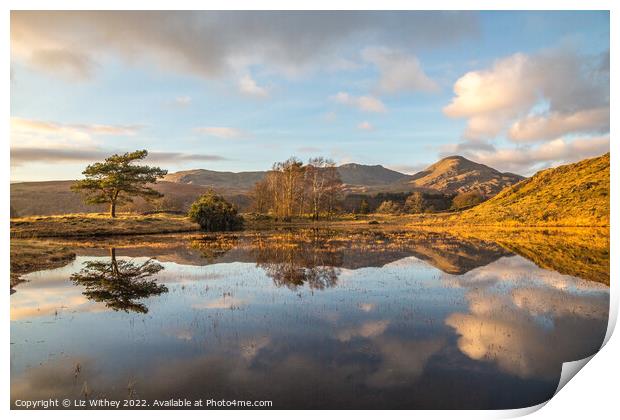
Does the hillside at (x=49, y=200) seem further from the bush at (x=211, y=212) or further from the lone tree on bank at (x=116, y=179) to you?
the bush at (x=211, y=212)

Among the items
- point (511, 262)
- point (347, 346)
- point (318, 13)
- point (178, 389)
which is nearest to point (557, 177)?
point (511, 262)

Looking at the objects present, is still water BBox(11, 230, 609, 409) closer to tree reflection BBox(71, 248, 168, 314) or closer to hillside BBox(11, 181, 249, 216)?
tree reflection BBox(71, 248, 168, 314)

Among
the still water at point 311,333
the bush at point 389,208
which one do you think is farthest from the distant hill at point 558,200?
the bush at point 389,208

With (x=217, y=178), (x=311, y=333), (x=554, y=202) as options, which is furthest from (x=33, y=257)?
(x=217, y=178)

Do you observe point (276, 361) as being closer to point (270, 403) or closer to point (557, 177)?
point (270, 403)

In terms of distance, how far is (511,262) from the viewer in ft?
76.9

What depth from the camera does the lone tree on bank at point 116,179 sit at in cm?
4439

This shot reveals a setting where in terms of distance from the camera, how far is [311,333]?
1100 cm

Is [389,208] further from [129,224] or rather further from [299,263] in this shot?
[299,263]

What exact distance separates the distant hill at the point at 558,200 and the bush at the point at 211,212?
38.1m

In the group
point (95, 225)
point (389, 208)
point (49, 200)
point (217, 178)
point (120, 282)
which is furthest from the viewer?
point (217, 178)

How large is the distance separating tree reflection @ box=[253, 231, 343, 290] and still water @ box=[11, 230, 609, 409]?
22cm

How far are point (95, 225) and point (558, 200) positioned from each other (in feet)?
175

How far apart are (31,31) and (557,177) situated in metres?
53.7
